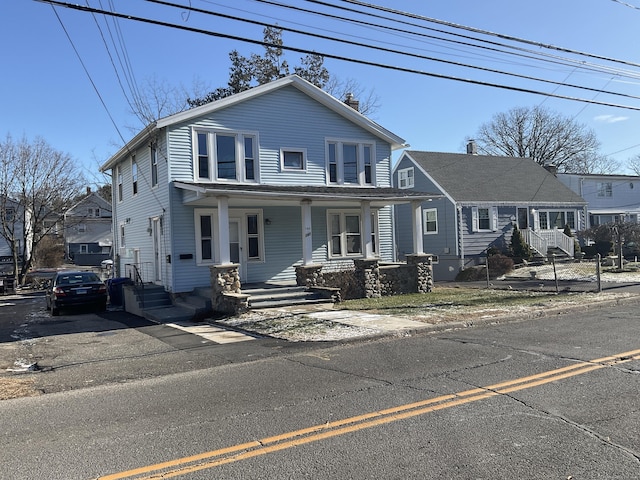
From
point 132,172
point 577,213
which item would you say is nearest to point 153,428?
point 132,172

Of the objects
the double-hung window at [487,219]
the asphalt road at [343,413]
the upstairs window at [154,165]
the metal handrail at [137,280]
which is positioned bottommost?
the asphalt road at [343,413]

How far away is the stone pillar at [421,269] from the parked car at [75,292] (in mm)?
10717

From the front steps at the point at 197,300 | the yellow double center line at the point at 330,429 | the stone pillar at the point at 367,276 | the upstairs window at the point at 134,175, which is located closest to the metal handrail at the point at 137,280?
the front steps at the point at 197,300

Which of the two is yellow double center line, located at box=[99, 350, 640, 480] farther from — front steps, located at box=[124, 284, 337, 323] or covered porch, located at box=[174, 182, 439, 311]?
front steps, located at box=[124, 284, 337, 323]

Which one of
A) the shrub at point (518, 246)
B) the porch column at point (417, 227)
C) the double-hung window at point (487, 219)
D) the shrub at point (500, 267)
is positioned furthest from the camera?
the double-hung window at point (487, 219)

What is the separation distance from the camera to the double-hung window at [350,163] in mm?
19969

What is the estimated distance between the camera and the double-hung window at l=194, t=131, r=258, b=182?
691 inches

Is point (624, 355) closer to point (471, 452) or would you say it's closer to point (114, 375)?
point (471, 452)

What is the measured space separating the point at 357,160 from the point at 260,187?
16.3 ft

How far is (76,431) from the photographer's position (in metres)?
5.31

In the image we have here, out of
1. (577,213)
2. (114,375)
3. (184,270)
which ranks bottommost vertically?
(114,375)

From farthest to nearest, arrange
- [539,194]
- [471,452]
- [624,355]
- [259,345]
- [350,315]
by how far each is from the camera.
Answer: [539,194]
[350,315]
[259,345]
[624,355]
[471,452]

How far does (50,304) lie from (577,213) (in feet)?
100

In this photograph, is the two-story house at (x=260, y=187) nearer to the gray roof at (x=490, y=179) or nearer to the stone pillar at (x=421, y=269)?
the stone pillar at (x=421, y=269)
